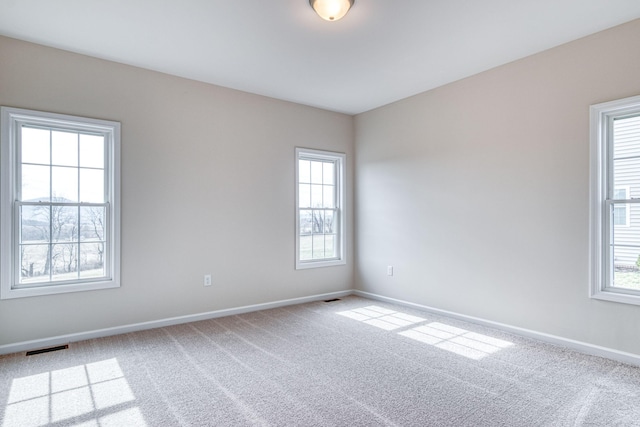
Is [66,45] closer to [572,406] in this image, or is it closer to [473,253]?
[473,253]

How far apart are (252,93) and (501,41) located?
2790 mm

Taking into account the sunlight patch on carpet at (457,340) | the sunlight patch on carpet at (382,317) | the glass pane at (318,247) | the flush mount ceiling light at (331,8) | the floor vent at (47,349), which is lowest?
the floor vent at (47,349)

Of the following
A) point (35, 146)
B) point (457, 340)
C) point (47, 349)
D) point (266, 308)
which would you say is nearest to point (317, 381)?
point (457, 340)

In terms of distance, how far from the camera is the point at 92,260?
350 centimetres

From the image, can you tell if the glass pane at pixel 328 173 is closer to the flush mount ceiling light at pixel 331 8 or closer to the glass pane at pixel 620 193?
the flush mount ceiling light at pixel 331 8

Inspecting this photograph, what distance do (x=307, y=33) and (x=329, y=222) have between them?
2851 millimetres

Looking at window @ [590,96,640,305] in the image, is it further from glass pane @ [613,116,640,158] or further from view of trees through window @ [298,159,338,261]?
view of trees through window @ [298,159,338,261]

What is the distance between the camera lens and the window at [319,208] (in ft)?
16.3

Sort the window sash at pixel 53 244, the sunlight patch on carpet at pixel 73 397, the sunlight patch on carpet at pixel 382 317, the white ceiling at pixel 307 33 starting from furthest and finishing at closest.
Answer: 1. the sunlight patch on carpet at pixel 382 317
2. the window sash at pixel 53 244
3. the white ceiling at pixel 307 33
4. the sunlight patch on carpet at pixel 73 397

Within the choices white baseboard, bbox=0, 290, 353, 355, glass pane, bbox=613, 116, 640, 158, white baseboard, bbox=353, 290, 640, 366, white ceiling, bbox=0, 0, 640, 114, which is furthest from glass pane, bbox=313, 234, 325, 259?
glass pane, bbox=613, 116, 640, 158

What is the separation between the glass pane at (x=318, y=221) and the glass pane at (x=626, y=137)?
3366 millimetres

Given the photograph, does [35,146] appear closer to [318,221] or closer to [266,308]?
[266,308]

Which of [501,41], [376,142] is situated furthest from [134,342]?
[501,41]

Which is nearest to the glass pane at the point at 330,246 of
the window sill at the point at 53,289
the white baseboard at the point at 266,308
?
the white baseboard at the point at 266,308
